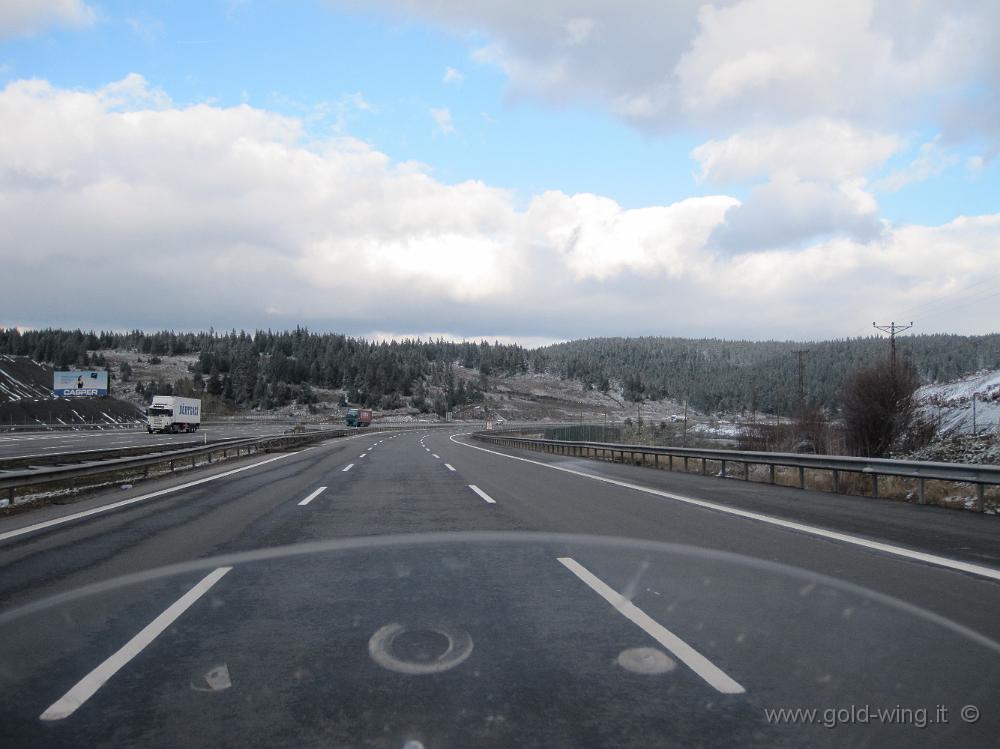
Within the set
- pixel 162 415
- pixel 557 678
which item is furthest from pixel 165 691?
pixel 162 415

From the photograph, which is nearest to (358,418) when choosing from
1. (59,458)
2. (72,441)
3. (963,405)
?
(72,441)

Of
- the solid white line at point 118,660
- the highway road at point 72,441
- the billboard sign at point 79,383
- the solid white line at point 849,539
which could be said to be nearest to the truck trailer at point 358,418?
the billboard sign at point 79,383

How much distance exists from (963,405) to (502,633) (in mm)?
31605

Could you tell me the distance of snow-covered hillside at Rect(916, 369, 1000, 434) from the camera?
87.4 ft

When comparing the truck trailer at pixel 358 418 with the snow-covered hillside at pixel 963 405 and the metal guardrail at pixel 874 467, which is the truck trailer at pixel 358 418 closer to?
the snow-covered hillside at pixel 963 405

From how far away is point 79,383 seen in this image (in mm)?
68250

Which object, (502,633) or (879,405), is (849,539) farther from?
(879,405)

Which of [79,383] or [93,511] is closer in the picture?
[93,511]

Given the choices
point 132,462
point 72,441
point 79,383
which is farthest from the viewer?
point 79,383

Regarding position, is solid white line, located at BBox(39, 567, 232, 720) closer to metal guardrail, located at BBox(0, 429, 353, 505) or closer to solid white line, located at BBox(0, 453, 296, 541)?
solid white line, located at BBox(0, 453, 296, 541)

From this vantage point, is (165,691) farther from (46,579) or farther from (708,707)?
(46,579)

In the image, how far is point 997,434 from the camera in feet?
74.0

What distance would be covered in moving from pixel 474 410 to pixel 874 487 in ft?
507

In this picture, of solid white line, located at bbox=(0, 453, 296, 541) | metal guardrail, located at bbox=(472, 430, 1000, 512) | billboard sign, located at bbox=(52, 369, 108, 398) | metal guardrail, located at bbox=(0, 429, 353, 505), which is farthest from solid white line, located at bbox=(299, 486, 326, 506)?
billboard sign, located at bbox=(52, 369, 108, 398)
